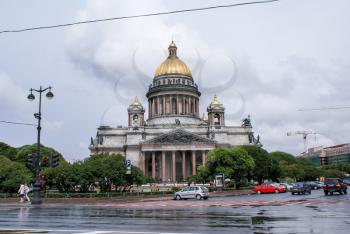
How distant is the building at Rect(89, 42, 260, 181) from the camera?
10200 cm

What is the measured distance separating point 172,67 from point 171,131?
23995 millimetres

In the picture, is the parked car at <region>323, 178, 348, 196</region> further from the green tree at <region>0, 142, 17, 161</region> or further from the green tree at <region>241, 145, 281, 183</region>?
the green tree at <region>0, 142, 17, 161</region>

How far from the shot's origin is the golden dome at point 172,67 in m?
118

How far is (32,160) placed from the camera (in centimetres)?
3506

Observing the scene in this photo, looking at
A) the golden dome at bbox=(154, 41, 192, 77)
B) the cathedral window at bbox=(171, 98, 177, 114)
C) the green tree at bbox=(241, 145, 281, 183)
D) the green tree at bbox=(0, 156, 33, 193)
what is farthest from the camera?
the golden dome at bbox=(154, 41, 192, 77)

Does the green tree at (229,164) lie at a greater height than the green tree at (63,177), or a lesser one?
greater

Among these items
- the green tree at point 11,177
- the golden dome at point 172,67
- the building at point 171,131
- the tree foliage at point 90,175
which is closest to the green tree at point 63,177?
the tree foliage at point 90,175

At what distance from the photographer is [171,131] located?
101875 millimetres

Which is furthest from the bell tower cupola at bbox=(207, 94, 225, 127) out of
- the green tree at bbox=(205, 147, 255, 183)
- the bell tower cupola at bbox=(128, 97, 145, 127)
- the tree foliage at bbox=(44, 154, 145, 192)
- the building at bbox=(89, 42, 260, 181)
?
the tree foliage at bbox=(44, 154, 145, 192)

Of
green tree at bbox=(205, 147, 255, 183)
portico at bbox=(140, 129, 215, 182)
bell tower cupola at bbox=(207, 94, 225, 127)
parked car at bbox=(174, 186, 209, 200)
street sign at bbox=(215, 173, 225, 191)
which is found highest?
bell tower cupola at bbox=(207, 94, 225, 127)

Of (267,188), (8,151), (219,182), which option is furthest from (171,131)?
(267,188)

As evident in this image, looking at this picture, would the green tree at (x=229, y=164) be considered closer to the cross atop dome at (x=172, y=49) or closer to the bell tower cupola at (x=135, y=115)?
the bell tower cupola at (x=135, y=115)

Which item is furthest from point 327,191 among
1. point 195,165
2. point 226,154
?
point 195,165

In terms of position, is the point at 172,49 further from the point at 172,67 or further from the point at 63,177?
the point at 63,177
